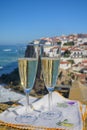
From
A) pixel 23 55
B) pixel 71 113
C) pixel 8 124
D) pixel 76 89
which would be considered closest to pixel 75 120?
pixel 71 113

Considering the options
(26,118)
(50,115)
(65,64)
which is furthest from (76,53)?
(26,118)

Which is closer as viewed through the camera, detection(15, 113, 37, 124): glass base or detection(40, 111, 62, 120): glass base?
detection(15, 113, 37, 124): glass base

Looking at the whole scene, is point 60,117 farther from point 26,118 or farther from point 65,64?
point 65,64

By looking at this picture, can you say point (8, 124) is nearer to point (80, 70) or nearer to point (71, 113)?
point (71, 113)

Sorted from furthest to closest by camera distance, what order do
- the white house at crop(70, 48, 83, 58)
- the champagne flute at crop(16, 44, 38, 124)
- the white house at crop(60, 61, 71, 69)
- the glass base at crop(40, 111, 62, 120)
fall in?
the white house at crop(70, 48, 83, 58) → the white house at crop(60, 61, 71, 69) → the glass base at crop(40, 111, 62, 120) → the champagne flute at crop(16, 44, 38, 124)

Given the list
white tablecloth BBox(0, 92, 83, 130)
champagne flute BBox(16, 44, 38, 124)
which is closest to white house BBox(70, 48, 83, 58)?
white tablecloth BBox(0, 92, 83, 130)

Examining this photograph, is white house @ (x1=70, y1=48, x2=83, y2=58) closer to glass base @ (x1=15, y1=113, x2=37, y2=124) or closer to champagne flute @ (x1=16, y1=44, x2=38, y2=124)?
glass base @ (x1=15, y1=113, x2=37, y2=124)
